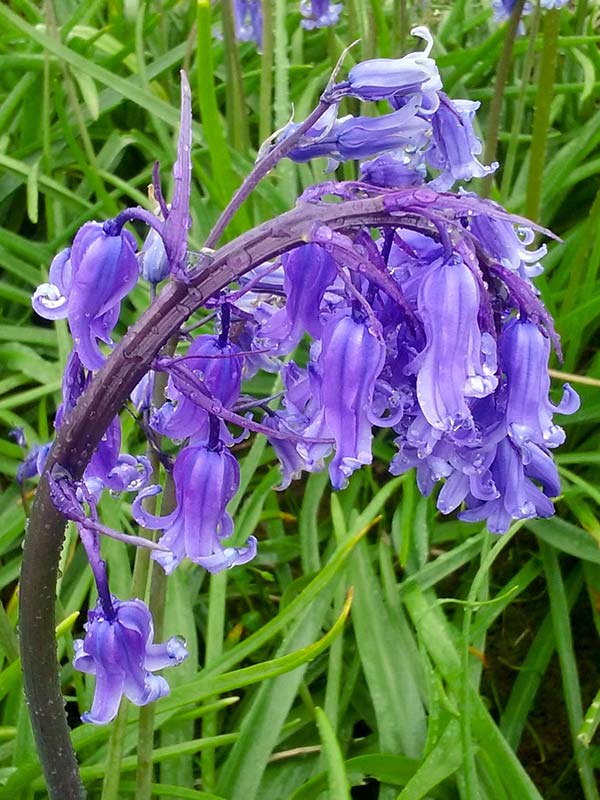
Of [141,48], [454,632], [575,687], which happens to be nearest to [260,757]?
[454,632]

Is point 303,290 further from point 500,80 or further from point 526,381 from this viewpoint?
point 500,80

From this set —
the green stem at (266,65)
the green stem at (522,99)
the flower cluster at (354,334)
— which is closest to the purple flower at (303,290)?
the flower cluster at (354,334)

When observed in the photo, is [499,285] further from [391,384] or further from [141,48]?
[141,48]

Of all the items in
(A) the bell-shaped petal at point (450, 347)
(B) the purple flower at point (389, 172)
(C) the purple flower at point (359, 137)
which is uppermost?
(C) the purple flower at point (359, 137)

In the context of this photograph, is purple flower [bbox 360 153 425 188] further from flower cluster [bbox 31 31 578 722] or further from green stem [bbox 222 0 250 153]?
green stem [bbox 222 0 250 153]

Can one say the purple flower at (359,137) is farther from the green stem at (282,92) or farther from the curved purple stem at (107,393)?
the green stem at (282,92)

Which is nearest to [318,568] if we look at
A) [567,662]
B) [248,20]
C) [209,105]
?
[567,662]
